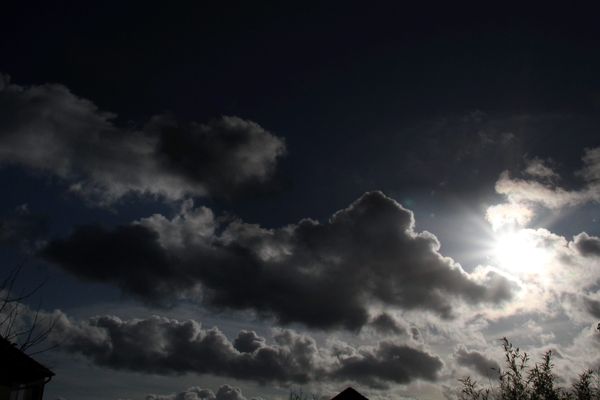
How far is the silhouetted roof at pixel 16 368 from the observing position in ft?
72.7

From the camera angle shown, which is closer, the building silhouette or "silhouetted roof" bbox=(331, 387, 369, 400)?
the building silhouette

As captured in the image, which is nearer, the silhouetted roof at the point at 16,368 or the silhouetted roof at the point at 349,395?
the silhouetted roof at the point at 16,368

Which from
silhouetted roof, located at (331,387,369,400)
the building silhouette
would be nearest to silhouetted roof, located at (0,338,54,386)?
the building silhouette

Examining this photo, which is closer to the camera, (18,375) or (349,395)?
(18,375)

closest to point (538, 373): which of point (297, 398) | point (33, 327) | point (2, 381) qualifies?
point (33, 327)

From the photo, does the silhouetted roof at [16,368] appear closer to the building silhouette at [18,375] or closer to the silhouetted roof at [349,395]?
the building silhouette at [18,375]

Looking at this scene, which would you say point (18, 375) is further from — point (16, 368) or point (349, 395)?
point (349, 395)

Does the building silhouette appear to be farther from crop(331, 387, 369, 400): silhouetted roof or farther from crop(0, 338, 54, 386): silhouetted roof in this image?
crop(331, 387, 369, 400): silhouetted roof

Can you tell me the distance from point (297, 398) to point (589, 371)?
3639 centimetres

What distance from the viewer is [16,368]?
22.8 meters

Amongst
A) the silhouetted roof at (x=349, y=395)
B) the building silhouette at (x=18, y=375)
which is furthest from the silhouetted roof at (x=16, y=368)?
the silhouetted roof at (x=349, y=395)

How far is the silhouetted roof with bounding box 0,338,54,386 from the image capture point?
22.2 m

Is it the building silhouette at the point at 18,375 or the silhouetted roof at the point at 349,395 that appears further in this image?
the silhouetted roof at the point at 349,395

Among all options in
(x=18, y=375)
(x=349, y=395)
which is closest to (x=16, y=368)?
(x=18, y=375)
